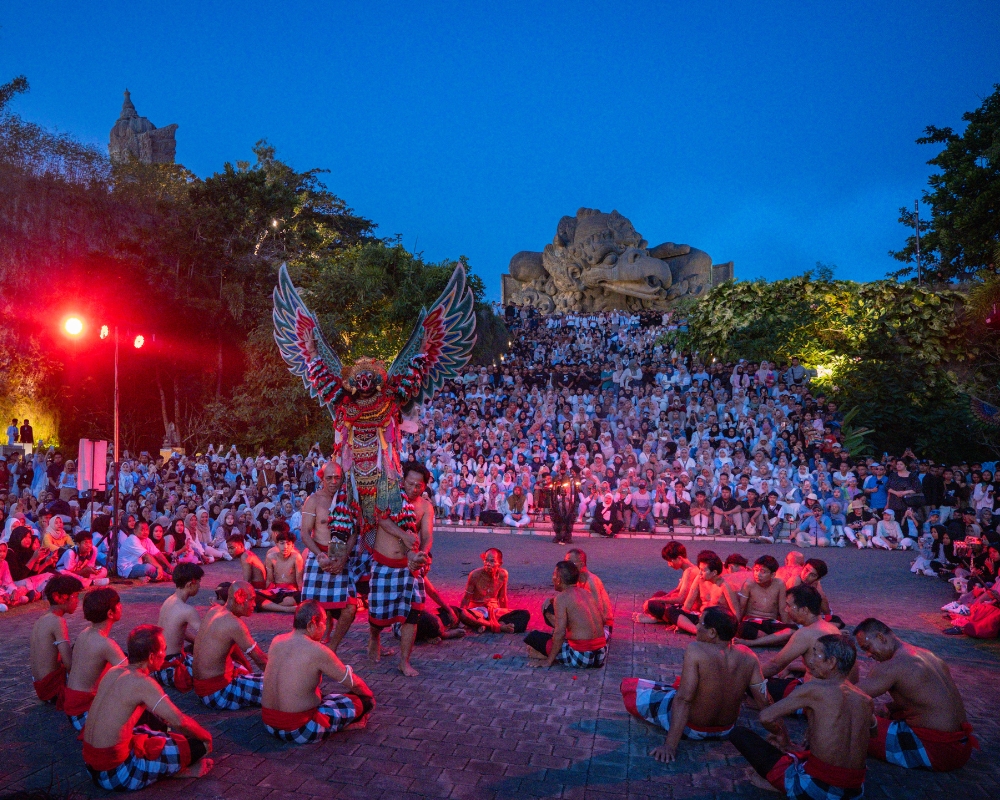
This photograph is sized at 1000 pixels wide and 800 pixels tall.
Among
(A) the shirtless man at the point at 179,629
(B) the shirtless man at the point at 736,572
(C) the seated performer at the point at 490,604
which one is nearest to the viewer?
(A) the shirtless man at the point at 179,629

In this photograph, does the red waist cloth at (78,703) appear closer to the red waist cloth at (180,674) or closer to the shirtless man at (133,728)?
the shirtless man at (133,728)

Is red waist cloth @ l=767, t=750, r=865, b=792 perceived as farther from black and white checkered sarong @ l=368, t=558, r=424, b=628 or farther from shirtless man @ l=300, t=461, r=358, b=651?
shirtless man @ l=300, t=461, r=358, b=651

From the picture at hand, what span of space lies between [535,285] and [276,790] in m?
36.2

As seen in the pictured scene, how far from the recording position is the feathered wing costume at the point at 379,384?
6.03 m

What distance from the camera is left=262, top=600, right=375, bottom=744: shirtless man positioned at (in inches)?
159

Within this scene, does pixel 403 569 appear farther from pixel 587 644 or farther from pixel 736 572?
pixel 736 572

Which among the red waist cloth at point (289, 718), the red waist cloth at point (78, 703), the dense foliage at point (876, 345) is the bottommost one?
the red waist cloth at point (289, 718)

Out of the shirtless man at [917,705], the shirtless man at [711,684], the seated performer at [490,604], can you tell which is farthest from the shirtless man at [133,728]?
the shirtless man at [917,705]

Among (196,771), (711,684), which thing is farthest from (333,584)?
(711,684)

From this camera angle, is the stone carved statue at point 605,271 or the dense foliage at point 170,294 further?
the stone carved statue at point 605,271

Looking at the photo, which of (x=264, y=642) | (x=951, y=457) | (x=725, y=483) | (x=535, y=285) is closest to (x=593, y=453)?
(x=725, y=483)

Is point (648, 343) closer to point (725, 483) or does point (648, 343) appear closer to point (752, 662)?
point (725, 483)

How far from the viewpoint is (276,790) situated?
3.59 m

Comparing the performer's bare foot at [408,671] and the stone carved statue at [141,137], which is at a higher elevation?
the stone carved statue at [141,137]
